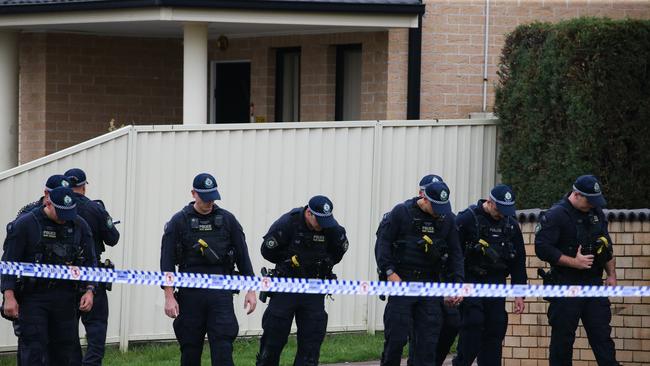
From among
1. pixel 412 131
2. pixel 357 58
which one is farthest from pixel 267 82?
pixel 412 131

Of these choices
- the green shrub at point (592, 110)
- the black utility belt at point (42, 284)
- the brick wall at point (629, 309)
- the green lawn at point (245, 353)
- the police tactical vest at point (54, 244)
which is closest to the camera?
the black utility belt at point (42, 284)

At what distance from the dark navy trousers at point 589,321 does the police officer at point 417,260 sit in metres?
0.97

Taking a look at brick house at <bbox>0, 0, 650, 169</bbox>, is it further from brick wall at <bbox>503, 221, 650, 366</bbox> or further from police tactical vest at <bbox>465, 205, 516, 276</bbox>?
police tactical vest at <bbox>465, 205, 516, 276</bbox>

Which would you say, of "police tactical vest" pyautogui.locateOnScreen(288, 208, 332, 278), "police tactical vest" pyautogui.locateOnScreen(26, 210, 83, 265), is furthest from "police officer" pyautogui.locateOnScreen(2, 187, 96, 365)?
"police tactical vest" pyautogui.locateOnScreen(288, 208, 332, 278)

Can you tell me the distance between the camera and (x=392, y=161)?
14.0 metres

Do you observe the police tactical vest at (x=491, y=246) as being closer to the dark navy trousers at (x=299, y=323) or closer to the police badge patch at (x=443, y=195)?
the police badge patch at (x=443, y=195)

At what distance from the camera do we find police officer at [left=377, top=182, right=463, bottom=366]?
1097 centimetres

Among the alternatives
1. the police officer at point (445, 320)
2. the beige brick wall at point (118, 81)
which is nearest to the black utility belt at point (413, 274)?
the police officer at point (445, 320)

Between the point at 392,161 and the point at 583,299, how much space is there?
136 inches

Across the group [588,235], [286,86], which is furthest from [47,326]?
[286,86]

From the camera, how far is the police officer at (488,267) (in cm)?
1141

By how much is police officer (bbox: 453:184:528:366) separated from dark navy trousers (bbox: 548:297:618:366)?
1.17 ft

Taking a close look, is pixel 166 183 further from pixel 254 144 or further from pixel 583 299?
pixel 583 299

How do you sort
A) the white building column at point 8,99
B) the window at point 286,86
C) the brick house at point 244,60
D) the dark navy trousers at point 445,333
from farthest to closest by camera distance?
the window at point 286,86 < the white building column at point 8,99 < the brick house at point 244,60 < the dark navy trousers at point 445,333
